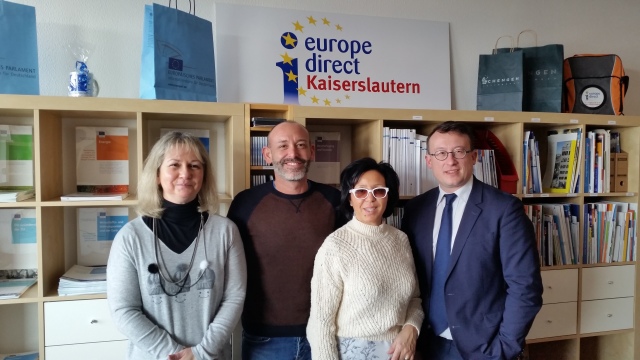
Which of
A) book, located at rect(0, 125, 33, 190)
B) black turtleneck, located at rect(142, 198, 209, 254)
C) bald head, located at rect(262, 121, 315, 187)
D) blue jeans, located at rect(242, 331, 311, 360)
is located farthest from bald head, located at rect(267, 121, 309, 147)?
book, located at rect(0, 125, 33, 190)

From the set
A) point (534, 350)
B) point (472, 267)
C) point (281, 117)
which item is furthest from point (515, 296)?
point (534, 350)

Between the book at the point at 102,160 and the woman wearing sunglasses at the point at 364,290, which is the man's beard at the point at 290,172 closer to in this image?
the woman wearing sunglasses at the point at 364,290

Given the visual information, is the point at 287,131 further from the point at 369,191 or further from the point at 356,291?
the point at 356,291

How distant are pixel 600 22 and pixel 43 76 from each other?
3505 mm

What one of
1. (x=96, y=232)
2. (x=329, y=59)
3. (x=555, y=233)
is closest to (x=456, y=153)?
(x=329, y=59)

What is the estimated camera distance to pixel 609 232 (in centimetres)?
244

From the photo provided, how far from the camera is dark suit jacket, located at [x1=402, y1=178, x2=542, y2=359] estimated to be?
1512 mm

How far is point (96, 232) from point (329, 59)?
159 cm

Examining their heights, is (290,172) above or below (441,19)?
below

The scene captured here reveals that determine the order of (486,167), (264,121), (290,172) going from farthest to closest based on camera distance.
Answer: (486,167)
(264,121)
(290,172)

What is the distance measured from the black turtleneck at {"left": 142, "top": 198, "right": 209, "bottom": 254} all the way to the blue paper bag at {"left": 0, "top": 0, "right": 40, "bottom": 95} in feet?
2.86

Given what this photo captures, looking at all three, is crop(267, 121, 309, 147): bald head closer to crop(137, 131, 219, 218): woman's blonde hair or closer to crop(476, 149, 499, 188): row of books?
crop(137, 131, 219, 218): woman's blonde hair

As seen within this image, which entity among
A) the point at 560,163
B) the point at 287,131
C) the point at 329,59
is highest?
the point at 329,59

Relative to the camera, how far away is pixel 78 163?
2.06 m
